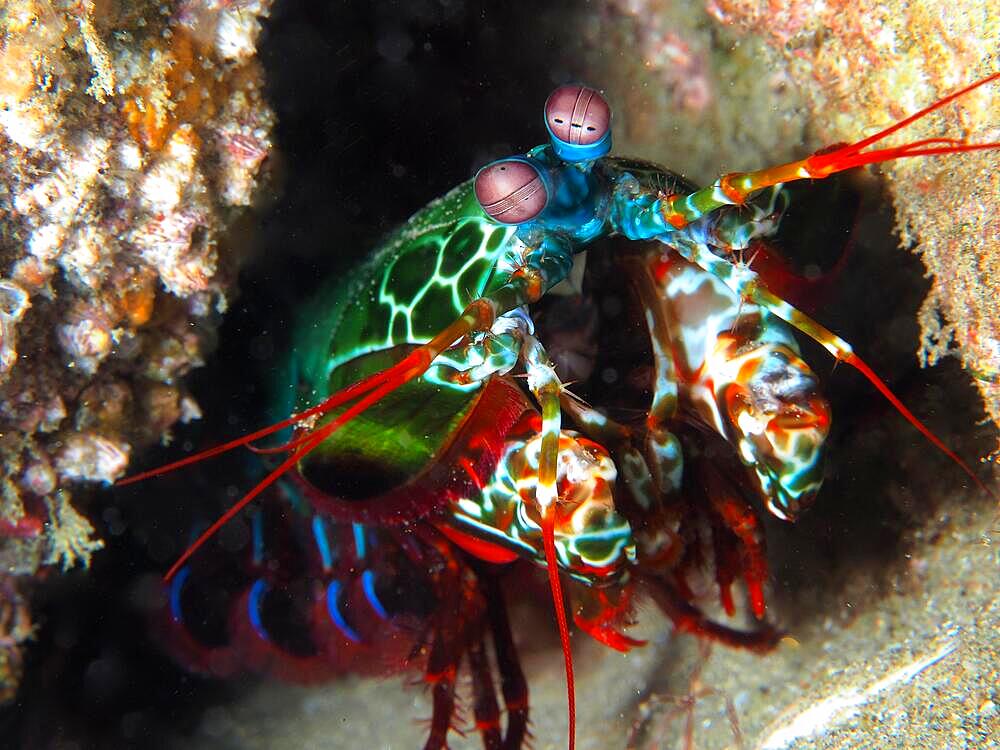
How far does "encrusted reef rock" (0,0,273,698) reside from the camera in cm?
205

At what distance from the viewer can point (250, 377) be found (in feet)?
13.8

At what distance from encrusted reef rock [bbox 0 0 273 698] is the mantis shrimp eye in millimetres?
1031

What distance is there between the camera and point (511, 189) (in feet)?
6.30

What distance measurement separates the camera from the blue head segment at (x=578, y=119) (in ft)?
6.48

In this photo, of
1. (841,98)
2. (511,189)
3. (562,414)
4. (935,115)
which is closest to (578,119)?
(511,189)

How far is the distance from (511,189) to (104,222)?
4.18ft

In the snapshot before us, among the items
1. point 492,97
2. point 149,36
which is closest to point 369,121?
point 492,97

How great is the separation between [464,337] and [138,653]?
3129 millimetres

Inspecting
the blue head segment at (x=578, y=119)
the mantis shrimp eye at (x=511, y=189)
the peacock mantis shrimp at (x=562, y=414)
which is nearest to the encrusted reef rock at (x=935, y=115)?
the peacock mantis shrimp at (x=562, y=414)

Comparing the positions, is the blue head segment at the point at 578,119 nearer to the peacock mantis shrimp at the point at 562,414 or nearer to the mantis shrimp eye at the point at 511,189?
the peacock mantis shrimp at the point at 562,414

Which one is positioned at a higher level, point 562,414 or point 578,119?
point 578,119

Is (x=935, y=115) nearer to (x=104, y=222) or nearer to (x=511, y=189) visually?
(x=511, y=189)

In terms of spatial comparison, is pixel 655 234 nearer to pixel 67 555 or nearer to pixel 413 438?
pixel 413 438

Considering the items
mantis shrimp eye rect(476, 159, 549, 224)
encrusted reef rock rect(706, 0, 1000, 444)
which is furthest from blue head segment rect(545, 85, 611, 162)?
encrusted reef rock rect(706, 0, 1000, 444)
